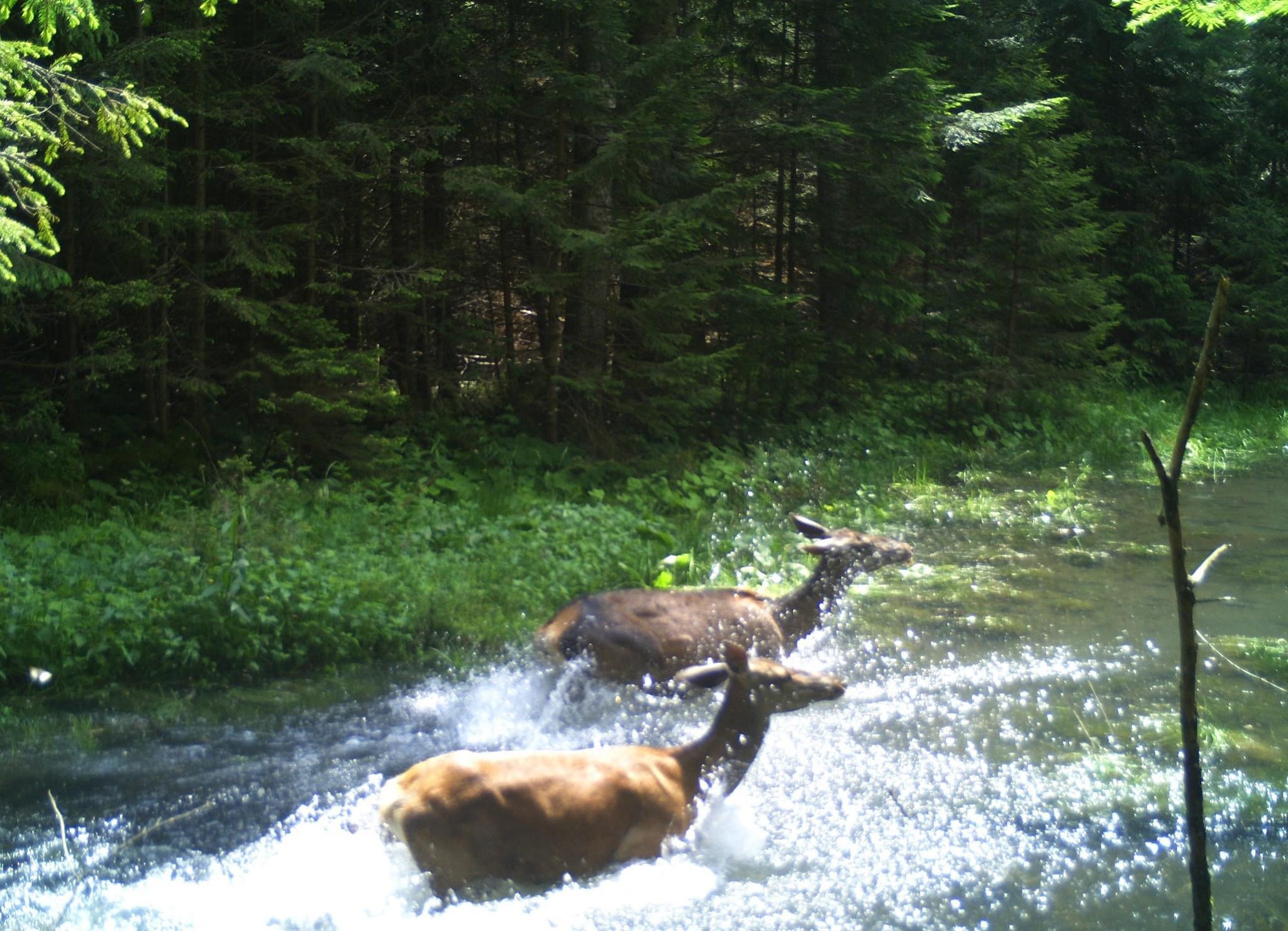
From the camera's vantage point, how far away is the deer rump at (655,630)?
24.0 ft

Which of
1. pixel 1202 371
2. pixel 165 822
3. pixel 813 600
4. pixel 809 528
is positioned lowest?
pixel 165 822

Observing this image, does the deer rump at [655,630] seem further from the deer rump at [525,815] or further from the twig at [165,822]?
the twig at [165,822]

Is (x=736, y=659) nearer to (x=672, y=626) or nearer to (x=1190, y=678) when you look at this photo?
(x=672, y=626)

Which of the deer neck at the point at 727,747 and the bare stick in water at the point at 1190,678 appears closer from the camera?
the bare stick in water at the point at 1190,678

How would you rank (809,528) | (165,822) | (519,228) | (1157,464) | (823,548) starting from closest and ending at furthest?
(1157,464) < (165,822) < (823,548) < (809,528) < (519,228)

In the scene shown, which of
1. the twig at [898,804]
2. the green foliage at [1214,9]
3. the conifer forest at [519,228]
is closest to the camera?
the green foliage at [1214,9]

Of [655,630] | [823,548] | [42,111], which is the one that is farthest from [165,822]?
[823,548]

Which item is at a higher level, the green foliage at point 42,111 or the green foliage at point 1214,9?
the green foliage at point 1214,9

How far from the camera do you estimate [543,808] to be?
486 centimetres

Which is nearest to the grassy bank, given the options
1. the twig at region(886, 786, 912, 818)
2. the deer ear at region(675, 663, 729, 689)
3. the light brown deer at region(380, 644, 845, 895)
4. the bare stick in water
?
the deer ear at region(675, 663, 729, 689)

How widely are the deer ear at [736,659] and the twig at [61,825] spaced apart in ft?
9.81

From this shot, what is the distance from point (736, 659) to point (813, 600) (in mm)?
2800

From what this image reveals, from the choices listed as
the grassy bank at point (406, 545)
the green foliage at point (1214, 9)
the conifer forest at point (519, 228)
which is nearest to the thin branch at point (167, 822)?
the grassy bank at point (406, 545)

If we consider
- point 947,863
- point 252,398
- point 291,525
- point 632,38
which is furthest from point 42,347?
point 947,863
